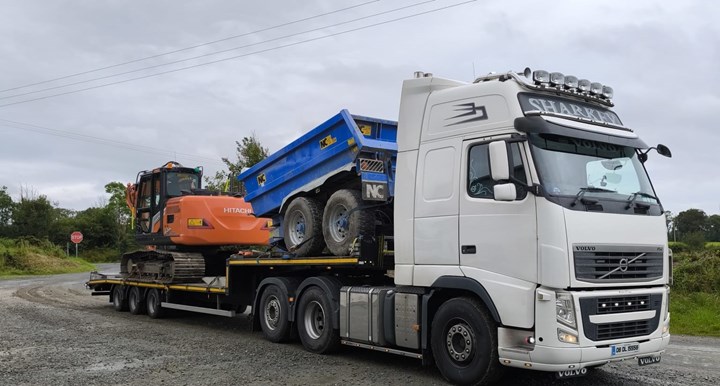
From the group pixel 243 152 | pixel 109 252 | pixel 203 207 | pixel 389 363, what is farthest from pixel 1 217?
pixel 389 363

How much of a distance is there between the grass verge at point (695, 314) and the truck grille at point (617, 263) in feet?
23.5

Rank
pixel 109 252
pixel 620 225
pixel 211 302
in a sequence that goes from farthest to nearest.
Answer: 1. pixel 109 252
2. pixel 211 302
3. pixel 620 225

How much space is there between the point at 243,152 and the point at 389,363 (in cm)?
2302

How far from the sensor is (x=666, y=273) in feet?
23.9

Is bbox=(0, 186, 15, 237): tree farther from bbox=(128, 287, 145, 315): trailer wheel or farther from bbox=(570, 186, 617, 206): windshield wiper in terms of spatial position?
bbox=(570, 186, 617, 206): windshield wiper

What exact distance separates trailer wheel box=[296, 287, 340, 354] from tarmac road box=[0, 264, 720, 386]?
0.19 metres

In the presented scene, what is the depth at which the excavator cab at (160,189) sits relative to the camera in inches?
605

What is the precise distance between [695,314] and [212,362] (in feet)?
36.6

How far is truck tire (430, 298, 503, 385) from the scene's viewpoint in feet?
22.6

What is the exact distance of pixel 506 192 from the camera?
662 cm

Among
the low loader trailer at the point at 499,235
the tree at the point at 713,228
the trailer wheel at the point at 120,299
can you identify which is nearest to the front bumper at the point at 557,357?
the low loader trailer at the point at 499,235

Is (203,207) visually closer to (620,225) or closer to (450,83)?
(450,83)

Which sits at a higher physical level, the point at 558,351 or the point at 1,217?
the point at 1,217

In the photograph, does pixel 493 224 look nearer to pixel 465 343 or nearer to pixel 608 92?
pixel 465 343
